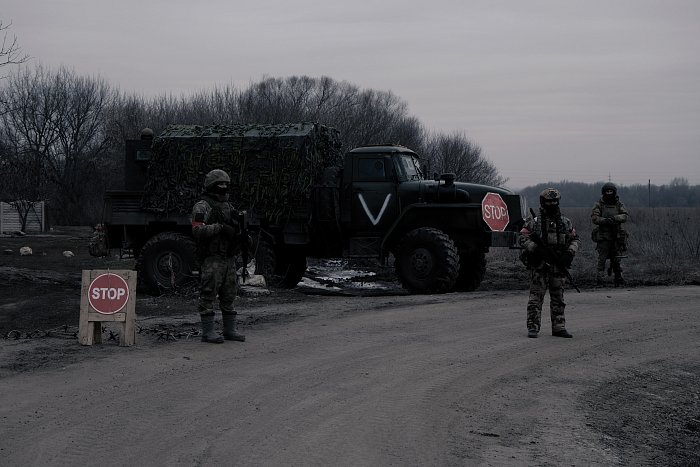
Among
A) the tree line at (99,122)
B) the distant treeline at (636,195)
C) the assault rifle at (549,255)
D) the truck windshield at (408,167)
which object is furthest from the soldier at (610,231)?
the distant treeline at (636,195)

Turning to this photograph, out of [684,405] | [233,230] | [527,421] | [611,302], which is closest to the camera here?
[527,421]

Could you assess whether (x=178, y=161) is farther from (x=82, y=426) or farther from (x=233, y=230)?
(x=82, y=426)

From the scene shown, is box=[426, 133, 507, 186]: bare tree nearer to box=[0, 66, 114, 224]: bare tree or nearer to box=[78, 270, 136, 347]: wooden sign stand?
box=[0, 66, 114, 224]: bare tree

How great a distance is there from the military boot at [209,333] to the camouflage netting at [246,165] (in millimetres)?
7503

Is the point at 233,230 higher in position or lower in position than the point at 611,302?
higher

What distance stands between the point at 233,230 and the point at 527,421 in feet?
14.9

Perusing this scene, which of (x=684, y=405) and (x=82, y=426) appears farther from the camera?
(x=684, y=405)

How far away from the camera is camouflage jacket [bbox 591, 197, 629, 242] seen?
1867 centimetres

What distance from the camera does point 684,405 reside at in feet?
30.2

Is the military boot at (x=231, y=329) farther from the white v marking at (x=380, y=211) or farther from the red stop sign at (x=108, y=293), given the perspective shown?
the white v marking at (x=380, y=211)

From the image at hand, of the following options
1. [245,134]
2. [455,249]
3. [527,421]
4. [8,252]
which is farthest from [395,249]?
[8,252]

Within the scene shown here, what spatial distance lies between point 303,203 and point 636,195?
151 meters

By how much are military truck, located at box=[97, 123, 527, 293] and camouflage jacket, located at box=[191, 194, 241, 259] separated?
6.97 metres

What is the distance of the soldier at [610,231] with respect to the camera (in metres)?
18.7
